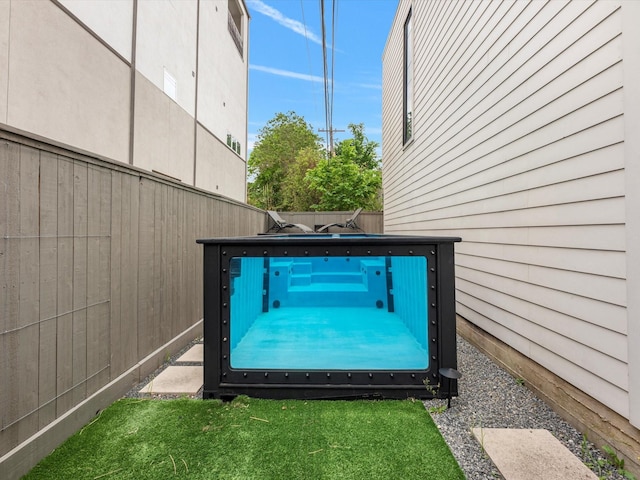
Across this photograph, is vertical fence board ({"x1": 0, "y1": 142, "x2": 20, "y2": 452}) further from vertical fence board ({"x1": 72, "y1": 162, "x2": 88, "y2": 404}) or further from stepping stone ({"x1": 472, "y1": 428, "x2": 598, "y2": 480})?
stepping stone ({"x1": 472, "y1": 428, "x2": 598, "y2": 480})

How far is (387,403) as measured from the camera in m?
2.07

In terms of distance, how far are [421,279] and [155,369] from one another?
2.23 metres

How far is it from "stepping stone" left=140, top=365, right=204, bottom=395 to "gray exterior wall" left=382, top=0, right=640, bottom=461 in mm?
2464

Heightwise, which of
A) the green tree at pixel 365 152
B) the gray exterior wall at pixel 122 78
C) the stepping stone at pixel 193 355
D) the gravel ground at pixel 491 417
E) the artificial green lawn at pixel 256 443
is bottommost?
the gravel ground at pixel 491 417

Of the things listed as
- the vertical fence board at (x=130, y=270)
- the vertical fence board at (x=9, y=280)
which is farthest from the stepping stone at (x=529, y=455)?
the vertical fence board at (x=130, y=270)

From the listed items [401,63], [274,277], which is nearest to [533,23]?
[274,277]

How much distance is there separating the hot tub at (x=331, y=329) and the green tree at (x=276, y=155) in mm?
22843

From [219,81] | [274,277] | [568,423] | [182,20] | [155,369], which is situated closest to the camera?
[568,423]

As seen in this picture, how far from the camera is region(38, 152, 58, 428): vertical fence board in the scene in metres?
1.57

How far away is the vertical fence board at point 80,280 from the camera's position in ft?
5.89

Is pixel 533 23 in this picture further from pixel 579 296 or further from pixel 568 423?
pixel 568 423

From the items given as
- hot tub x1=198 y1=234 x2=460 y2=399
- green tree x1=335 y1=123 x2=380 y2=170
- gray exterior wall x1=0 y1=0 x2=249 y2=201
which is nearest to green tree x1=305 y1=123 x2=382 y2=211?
green tree x1=335 y1=123 x2=380 y2=170

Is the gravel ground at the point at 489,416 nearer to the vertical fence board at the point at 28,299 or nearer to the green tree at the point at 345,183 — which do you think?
the vertical fence board at the point at 28,299

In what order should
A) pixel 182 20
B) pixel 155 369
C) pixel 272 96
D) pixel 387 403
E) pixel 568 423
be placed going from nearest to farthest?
pixel 568 423
pixel 387 403
pixel 155 369
pixel 182 20
pixel 272 96
